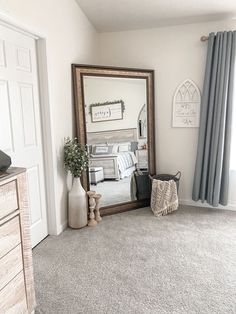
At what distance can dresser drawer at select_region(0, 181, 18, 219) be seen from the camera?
139 cm

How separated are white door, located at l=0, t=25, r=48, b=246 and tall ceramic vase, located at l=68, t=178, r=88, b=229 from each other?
28 cm

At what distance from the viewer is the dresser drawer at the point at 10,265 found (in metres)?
1.41

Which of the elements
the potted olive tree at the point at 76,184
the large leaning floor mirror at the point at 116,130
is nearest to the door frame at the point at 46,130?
the potted olive tree at the point at 76,184

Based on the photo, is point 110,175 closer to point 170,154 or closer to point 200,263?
point 170,154

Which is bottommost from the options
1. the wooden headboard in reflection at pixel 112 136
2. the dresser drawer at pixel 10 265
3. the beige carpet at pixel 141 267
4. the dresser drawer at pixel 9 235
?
the beige carpet at pixel 141 267

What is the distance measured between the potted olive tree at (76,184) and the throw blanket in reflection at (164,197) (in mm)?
858

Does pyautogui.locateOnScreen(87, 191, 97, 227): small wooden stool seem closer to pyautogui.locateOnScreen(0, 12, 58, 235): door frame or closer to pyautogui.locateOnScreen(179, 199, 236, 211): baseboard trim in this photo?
pyautogui.locateOnScreen(0, 12, 58, 235): door frame

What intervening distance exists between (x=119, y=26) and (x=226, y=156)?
2108 millimetres

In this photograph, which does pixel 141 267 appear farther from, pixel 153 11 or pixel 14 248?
pixel 153 11

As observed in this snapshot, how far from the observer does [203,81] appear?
329 cm

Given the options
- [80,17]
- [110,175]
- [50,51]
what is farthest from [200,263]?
[80,17]

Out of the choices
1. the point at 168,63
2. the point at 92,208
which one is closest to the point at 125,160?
the point at 92,208

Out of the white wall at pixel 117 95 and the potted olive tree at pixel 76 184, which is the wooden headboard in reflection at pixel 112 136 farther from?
the potted olive tree at pixel 76 184

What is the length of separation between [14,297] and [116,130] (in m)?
2.20
